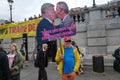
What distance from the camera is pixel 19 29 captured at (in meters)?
18.1

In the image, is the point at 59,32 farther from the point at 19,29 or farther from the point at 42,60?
the point at 19,29

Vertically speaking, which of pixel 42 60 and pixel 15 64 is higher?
pixel 15 64

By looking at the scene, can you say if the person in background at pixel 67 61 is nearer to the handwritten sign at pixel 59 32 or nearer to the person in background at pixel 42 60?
the handwritten sign at pixel 59 32

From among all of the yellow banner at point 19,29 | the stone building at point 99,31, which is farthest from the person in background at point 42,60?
the yellow banner at point 19,29

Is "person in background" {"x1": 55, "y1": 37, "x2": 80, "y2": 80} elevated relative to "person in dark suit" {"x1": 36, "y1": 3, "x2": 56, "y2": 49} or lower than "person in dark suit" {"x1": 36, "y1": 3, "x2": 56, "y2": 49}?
lower

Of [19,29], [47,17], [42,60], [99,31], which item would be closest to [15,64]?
[47,17]

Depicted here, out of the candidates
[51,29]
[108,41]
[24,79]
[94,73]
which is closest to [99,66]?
[94,73]

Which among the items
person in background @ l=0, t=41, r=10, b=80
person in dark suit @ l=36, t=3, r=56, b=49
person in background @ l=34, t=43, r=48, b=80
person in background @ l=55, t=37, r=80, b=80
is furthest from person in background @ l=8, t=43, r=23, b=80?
person in background @ l=34, t=43, r=48, b=80

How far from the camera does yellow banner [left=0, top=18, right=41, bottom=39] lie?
664 inches

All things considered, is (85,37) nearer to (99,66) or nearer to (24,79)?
(99,66)

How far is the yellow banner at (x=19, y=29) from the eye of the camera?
1687cm

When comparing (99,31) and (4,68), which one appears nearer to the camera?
(4,68)

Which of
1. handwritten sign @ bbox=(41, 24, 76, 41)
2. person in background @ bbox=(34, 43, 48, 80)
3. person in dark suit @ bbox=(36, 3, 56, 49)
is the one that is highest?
person in dark suit @ bbox=(36, 3, 56, 49)

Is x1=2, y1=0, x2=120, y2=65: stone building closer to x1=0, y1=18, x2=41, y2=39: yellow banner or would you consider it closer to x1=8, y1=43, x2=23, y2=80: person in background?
x1=0, y1=18, x2=41, y2=39: yellow banner
